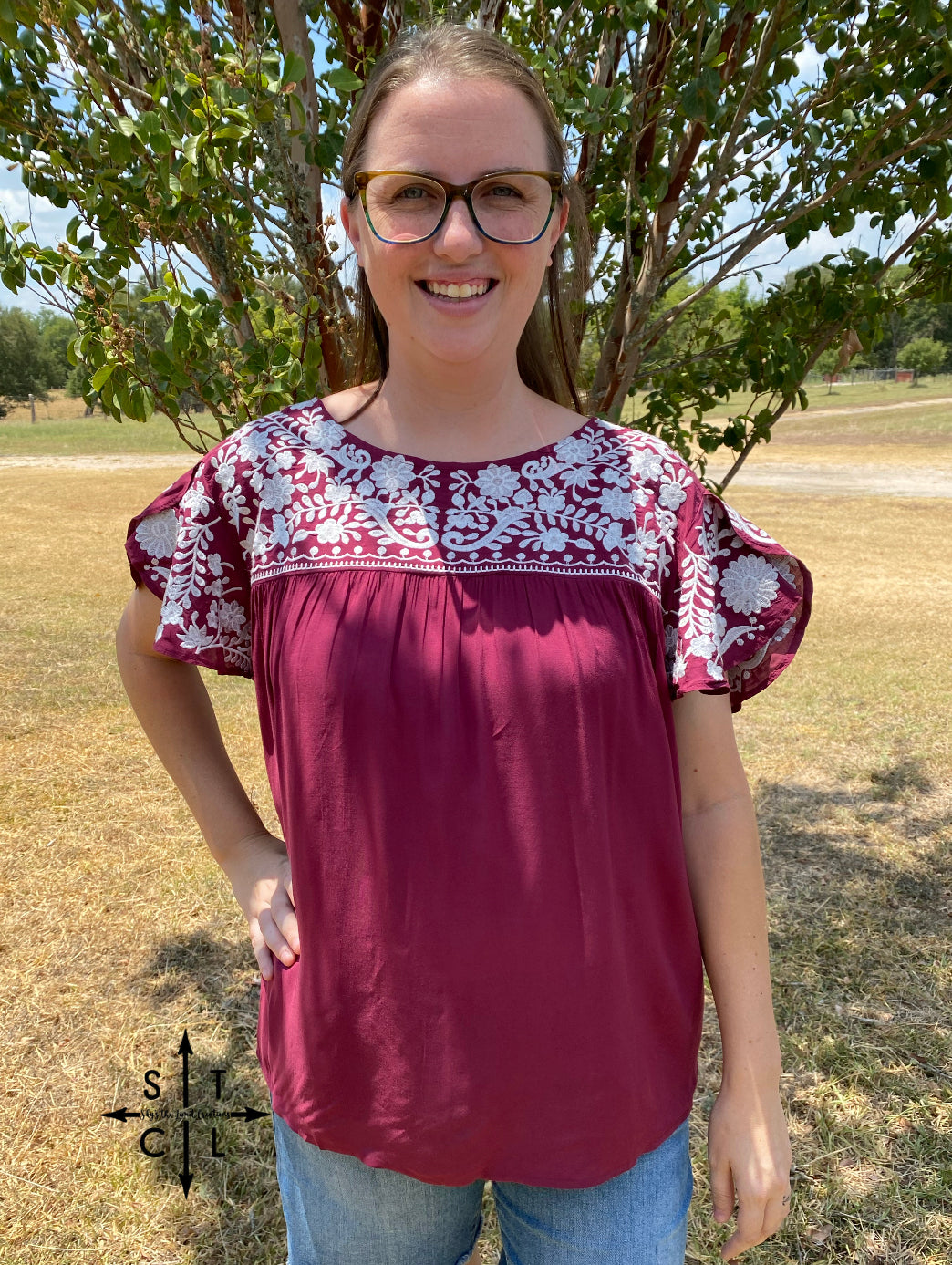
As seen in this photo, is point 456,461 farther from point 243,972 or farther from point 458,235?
point 243,972

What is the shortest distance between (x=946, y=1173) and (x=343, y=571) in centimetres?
271

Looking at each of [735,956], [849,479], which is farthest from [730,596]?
[849,479]

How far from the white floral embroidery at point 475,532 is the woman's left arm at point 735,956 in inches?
4.3

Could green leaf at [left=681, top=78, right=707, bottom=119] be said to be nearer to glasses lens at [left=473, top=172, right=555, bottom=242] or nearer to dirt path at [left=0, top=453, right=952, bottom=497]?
glasses lens at [left=473, top=172, right=555, bottom=242]

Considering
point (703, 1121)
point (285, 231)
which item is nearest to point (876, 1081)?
point (703, 1121)

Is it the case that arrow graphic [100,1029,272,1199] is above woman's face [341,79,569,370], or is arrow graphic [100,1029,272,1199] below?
below

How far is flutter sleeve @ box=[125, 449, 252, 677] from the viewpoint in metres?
1.31

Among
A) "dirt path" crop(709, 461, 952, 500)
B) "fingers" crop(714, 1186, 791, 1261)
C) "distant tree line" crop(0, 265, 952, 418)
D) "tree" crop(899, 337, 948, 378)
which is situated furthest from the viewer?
"tree" crop(899, 337, 948, 378)

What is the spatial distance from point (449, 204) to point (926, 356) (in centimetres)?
7106

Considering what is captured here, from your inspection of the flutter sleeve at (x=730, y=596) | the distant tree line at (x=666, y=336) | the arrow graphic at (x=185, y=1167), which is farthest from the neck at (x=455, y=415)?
the arrow graphic at (x=185, y=1167)

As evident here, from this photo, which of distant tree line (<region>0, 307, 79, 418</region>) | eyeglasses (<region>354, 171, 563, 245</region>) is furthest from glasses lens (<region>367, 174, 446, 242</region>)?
distant tree line (<region>0, 307, 79, 418</region>)

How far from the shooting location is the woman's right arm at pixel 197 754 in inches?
55.7

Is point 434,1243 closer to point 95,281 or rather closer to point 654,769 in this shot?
point 654,769

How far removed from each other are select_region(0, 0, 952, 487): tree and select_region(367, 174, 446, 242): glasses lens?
0.62 metres
